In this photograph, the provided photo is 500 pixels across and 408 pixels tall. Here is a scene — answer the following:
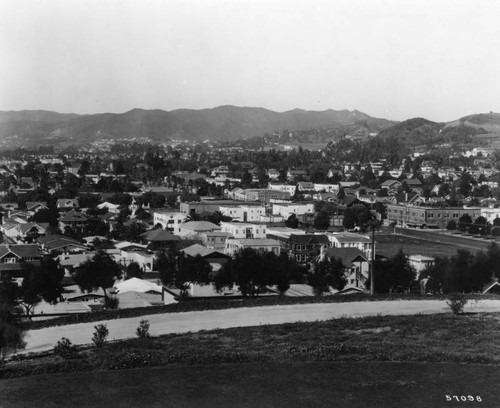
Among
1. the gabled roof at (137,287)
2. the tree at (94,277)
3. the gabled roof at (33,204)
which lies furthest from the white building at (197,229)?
the gabled roof at (137,287)

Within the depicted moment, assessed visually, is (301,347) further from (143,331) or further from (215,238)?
(215,238)

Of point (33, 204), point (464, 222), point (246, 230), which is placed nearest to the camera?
point (246, 230)

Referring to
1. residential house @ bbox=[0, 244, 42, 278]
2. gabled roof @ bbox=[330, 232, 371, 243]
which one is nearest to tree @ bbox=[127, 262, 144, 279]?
residential house @ bbox=[0, 244, 42, 278]

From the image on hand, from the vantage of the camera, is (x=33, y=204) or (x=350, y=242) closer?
(x=350, y=242)

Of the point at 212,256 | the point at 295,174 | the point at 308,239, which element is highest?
the point at 212,256

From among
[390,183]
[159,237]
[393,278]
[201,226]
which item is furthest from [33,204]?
[390,183]

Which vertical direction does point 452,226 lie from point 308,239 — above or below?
below

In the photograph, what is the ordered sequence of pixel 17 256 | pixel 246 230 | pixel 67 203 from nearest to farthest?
1. pixel 17 256
2. pixel 246 230
3. pixel 67 203
